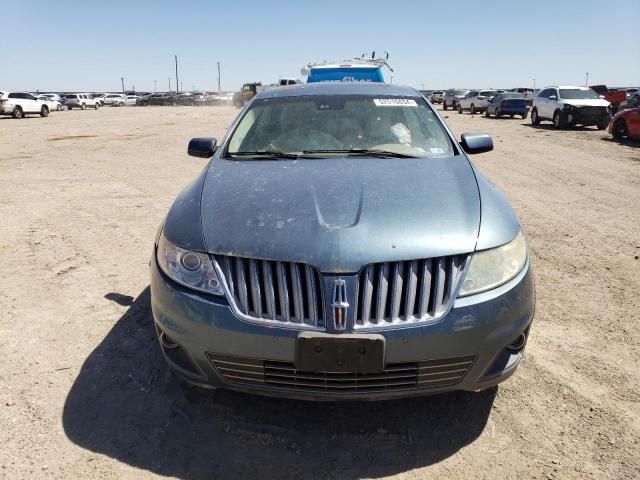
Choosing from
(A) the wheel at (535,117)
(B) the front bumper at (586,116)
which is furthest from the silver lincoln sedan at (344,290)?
(A) the wheel at (535,117)

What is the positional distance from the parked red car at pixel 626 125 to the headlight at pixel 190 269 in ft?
50.8

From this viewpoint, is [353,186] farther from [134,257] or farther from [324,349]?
[134,257]

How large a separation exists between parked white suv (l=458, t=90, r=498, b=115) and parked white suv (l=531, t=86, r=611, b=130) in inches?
478

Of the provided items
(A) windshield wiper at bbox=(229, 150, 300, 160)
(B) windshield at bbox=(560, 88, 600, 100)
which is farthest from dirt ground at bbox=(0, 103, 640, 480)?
(B) windshield at bbox=(560, 88, 600, 100)

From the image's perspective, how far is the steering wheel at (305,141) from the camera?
3.43 meters

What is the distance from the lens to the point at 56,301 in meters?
3.86

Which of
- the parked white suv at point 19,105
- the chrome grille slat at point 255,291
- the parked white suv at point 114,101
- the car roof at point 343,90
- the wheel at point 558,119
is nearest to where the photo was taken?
the chrome grille slat at point 255,291

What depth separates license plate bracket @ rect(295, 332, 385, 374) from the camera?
2.02 metres

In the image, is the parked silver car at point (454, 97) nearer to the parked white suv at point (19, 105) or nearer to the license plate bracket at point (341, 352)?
the parked white suv at point (19, 105)

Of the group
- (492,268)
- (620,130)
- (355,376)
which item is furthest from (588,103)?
(355,376)

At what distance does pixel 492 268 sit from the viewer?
2.23 metres

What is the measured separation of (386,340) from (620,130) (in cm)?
1604

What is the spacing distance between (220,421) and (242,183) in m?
1.24

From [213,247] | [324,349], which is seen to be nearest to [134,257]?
[213,247]
